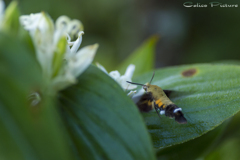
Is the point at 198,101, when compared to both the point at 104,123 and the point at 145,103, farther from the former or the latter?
the point at 104,123

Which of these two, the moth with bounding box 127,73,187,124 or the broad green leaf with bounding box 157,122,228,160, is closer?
the moth with bounding box 127,73,187,124

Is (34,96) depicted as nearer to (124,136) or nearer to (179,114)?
(124,136)

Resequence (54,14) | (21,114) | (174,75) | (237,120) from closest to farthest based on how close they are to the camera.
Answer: (21,114) < (174,75) < (237,120) < (54,14)

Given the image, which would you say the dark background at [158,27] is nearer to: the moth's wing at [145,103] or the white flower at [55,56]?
the moth's wing at [145,103]

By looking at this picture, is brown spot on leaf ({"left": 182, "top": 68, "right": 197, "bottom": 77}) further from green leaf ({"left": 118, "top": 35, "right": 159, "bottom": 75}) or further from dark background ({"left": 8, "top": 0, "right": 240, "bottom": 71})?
dark background ({"left": 8, "top": 0, "right": 240, "bottom": 71})

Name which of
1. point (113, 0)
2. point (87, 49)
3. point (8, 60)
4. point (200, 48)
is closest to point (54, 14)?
point (113, 0)

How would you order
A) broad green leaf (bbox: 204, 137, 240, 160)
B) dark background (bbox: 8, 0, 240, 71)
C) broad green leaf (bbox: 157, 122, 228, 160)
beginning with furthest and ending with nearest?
dark background (bbox: 8, 0, 240, 71), broad green leaf (bbox: 204, 137, 240, 160), broad green leaf (bbox: 157, 122, 228, 160)

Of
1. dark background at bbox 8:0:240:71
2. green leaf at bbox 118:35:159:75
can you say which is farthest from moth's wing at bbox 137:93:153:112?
dark background at bbox 8:0:240:71

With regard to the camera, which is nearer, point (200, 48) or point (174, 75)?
point (174, 75)
